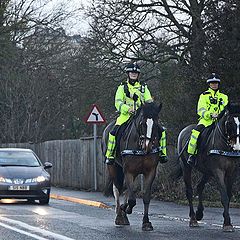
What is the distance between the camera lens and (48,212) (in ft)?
60.8

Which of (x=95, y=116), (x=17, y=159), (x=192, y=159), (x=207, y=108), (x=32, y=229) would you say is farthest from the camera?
(x=95, y=116)

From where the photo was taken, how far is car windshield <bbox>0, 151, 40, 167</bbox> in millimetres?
23344

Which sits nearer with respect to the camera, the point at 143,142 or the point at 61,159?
the point at 143,142

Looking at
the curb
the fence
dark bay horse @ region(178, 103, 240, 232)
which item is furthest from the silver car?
dark bay horse @ region(178, 103, 240, 232)

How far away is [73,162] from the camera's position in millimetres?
31094

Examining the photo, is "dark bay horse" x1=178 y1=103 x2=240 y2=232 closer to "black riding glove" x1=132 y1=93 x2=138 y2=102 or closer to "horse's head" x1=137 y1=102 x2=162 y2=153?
"horse's head" x1=137 y1=102 x2=162 y2=153

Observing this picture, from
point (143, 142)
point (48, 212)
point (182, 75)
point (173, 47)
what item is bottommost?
point (48, 212)

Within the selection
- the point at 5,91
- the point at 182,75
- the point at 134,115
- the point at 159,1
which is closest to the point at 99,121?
the point at 182,75

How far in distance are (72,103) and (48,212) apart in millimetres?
24365

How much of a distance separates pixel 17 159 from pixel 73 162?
7516mm

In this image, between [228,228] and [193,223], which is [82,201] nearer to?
[193,223]

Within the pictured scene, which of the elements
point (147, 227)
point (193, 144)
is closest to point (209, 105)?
point (193, 144)

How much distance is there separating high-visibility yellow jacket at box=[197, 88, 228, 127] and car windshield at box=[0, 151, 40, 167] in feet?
30.6

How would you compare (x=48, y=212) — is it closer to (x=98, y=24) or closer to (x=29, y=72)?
(x=98, y=24)
